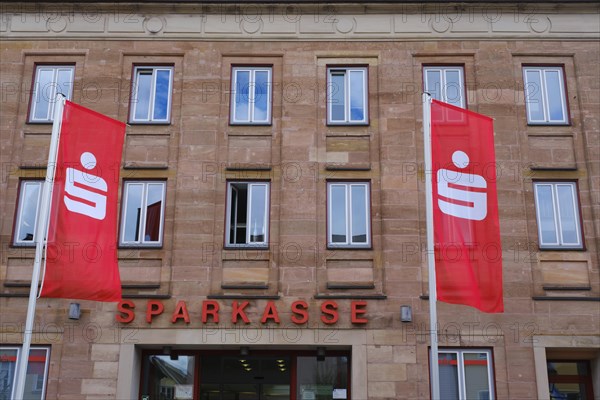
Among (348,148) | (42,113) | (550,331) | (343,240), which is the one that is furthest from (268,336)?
(42,113)

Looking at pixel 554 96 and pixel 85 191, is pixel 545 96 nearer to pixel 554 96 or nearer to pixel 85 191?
pixel 554 96

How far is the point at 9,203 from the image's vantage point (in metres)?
17.7

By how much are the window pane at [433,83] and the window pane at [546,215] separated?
3.51 m

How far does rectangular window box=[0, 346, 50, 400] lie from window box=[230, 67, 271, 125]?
7.40 metres

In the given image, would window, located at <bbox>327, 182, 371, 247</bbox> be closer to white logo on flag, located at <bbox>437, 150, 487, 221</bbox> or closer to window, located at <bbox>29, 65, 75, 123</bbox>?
white logo on flag, located at <bbox>437, 150, 487, 221</bbox>

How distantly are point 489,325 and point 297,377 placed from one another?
4.74 m

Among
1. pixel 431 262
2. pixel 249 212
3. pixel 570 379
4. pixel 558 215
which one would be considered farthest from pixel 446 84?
pixel 570 379

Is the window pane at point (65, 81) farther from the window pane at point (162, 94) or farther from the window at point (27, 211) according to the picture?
the window at point (27, 211)

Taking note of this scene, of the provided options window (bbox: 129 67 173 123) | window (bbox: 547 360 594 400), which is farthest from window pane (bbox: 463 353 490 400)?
window (bbox: 129 67 173 123)

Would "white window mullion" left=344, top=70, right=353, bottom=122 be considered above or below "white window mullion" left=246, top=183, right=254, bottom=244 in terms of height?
above

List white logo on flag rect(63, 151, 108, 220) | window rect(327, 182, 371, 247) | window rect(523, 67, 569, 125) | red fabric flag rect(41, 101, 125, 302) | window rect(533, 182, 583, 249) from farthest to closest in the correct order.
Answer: window rect(523, 67, 569, 125) → window rect(327, 182, 371, 247) → window rect(533, 182, 583, 249) → white logo on flag rect(63, 151, 108, 220) → red fabric flag rect(41, 101, 125, 302)

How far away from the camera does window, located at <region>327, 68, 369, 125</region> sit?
61.1 feet

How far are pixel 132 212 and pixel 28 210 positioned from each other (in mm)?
2589

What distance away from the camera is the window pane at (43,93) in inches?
736
